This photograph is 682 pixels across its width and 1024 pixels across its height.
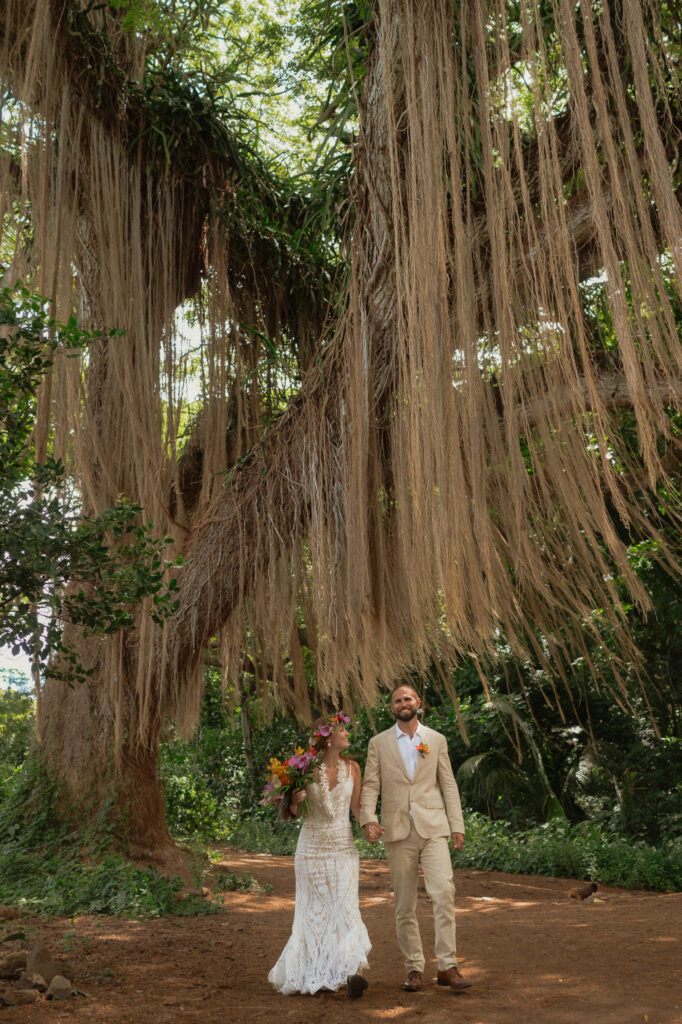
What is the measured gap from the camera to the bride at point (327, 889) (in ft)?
10.7

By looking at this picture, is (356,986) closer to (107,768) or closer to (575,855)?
(107,768)

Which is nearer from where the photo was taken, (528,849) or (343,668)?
(343,668)

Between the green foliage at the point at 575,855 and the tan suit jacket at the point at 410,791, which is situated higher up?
the tan suit jacket at the point at 410,791

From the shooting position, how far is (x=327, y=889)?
3.39 m

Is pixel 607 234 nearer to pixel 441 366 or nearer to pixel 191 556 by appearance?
pixel 441 366

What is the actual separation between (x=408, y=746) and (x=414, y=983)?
0.82 metres

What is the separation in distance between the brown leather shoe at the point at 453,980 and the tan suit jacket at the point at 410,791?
45 cm

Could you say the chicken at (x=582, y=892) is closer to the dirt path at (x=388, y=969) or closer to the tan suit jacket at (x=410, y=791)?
the dirt path at (x=388, y=969)

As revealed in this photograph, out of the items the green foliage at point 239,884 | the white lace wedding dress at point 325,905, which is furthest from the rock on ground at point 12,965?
the green foliage at point 239,884

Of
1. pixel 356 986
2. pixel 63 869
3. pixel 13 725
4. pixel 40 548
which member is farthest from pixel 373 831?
pixel 13 725

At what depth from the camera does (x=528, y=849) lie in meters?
7.46

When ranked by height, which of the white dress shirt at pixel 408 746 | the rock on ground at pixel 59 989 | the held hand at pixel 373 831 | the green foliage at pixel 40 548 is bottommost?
the rock on ground at pixel 59 989

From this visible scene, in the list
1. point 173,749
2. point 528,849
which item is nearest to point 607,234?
point 528,849

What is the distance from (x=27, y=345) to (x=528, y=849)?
21.0 feet
